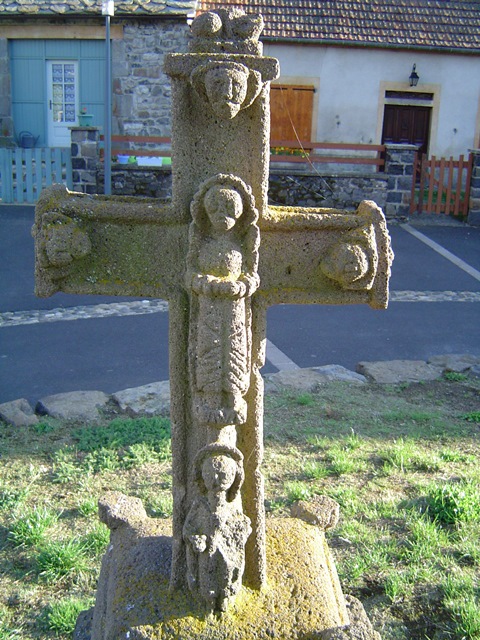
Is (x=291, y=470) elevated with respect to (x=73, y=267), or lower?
lower

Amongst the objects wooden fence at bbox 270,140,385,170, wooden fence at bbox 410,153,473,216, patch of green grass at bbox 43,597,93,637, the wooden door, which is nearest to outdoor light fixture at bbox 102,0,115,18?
wooden fence at bbox 270,140,385,170

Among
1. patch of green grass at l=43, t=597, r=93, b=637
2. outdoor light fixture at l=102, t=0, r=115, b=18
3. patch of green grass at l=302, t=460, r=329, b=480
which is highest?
Result: outdoor light fixture at l=102, t=0, r=115, b=18

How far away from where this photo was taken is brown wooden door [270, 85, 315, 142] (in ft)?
56.9

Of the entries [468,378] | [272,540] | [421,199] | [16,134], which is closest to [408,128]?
[421,199]

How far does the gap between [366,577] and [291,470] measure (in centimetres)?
123

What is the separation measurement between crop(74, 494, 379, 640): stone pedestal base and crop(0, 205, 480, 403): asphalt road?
3346 mm

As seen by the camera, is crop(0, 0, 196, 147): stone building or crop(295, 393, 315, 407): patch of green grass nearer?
crop(295, 393, 315, 407): patch of green grass

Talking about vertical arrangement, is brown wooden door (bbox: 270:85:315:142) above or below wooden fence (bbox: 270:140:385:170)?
above

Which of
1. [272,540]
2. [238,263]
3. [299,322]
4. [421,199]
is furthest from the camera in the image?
[421,199]

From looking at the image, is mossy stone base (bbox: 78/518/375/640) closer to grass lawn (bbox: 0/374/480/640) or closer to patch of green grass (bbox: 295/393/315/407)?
grass lawn (bbox: 0/374/480/640)

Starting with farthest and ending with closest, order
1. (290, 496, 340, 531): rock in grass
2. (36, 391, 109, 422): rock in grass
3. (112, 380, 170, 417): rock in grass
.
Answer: (112, 380, 170, 417): rock in grass, (36, 391, 109, 422): rock in grass, (290, 496, 340, 531): rock in grass

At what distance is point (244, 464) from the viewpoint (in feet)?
8.75

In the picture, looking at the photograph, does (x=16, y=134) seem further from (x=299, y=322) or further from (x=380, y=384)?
(x=380, y=384)

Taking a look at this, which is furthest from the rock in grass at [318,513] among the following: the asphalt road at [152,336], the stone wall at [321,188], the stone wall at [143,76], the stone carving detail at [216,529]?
the stone wall at [143,76]
